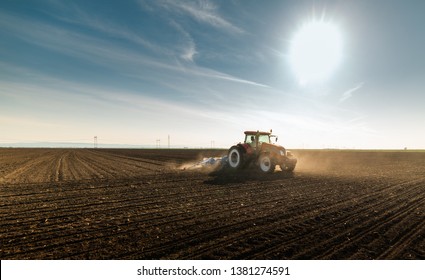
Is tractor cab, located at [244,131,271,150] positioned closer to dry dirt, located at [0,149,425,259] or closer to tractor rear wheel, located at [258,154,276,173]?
tractor rear wheel, located at [258,154,276,173]

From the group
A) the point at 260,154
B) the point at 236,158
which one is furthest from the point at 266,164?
the point at 236,158

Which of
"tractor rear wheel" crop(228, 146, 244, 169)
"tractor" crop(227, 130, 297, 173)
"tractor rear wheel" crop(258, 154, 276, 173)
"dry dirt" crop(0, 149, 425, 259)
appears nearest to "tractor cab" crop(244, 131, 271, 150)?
"tractor" crop(227, 130, 297, 173)

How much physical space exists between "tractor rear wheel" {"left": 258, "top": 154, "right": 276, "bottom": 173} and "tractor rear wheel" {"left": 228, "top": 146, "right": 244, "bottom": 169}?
112 centimetres

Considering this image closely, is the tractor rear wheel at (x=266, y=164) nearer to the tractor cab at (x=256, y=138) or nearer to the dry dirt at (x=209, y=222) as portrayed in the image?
the tractor cab at (x=256, y=138)

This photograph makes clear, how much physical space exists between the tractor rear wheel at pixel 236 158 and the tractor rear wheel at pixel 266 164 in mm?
1118

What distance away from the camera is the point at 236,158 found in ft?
58.0

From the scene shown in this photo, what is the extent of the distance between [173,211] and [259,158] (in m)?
Result: 9.71

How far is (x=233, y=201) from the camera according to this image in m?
9.21

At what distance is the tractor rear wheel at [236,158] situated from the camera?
17141 millimetres

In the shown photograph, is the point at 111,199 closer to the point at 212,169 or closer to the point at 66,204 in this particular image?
the point at 66,204

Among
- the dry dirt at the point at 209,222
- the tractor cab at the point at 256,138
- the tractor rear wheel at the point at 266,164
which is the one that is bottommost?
the dry dirt at the point at 209,222

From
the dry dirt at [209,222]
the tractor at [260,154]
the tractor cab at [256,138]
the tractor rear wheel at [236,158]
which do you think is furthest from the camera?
the tractor cab at [256,138]

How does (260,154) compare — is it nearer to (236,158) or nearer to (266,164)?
(266,164)

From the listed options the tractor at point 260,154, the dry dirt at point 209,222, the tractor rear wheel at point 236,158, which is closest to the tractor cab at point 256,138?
the tractor at point 260,154
